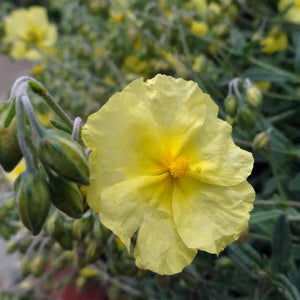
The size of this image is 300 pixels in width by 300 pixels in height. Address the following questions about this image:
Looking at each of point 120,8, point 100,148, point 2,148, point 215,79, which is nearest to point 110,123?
point 100,148

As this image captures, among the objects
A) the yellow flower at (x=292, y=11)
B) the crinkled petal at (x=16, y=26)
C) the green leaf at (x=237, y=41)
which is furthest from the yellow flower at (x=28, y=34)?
the yellow flower at (x=292, y=11)

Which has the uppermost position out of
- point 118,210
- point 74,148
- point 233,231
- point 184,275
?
point 74,148

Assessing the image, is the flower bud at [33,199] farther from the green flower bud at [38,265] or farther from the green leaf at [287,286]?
the green flower bud at [38,265]

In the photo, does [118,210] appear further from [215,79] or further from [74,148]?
[215,79]

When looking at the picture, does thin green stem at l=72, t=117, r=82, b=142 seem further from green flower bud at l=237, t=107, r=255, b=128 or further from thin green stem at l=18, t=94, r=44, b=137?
green flower bud at l=237, t=107, r=255, b=128

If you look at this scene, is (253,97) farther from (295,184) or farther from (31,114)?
(31,114)

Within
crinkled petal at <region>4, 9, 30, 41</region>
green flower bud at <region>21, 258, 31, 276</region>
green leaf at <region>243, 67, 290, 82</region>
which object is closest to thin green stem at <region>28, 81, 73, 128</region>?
green flower bud at <region>21, 258, 31, 276</region>

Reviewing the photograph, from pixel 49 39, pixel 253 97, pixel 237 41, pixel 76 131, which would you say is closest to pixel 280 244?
pixel 253 97
